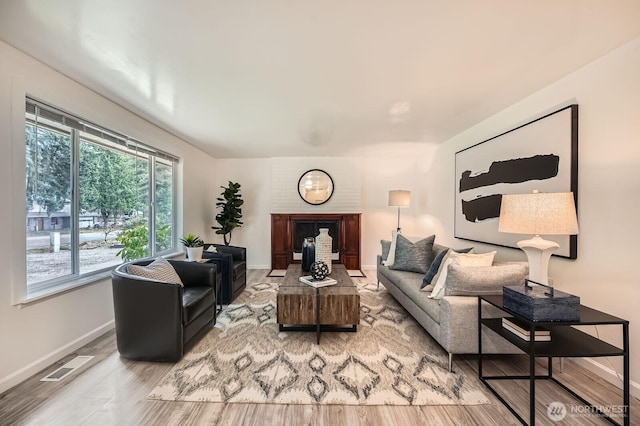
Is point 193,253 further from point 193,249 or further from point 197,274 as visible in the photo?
point 197,274

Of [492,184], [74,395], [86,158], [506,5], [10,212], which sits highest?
[506,5]

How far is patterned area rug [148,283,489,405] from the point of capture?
1.74 metres

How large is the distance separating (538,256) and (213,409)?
93.9 inches

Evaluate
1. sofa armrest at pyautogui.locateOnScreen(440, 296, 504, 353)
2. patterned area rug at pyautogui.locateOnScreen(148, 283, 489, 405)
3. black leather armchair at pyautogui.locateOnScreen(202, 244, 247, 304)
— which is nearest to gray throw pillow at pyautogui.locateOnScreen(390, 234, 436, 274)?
patterned area rug at pyautogui.locateOnScreen(148, 283, 489, 405)

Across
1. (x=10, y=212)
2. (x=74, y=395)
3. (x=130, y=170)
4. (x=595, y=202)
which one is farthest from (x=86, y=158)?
(x=595, y=202)

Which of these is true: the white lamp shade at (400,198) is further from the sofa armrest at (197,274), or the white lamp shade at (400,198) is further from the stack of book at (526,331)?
the sofa armrest at (197,274)

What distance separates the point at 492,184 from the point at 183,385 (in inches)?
142

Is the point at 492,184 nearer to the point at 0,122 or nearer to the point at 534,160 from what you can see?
the point at 534,160

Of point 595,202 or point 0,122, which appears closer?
point 0,122

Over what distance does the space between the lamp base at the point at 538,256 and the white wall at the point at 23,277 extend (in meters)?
3.63

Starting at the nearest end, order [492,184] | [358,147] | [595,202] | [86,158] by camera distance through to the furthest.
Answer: [595,202] → [86,158] → [492,184] → [358,147]

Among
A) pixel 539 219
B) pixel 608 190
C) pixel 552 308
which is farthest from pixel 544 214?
pixel 608 190

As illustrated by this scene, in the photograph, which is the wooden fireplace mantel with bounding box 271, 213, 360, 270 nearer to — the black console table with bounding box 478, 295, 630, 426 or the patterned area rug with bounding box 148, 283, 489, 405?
the patterned area rug with bounding box 148, 283, 489, 405

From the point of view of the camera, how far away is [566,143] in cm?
217
